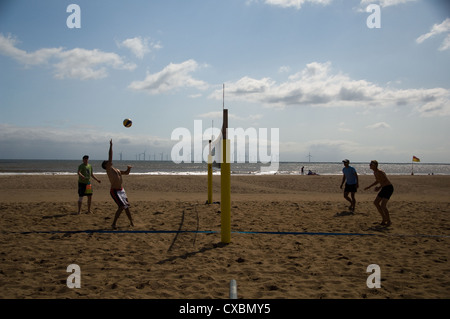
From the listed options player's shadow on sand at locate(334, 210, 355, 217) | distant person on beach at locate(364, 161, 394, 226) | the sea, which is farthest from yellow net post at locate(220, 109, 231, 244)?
the sea

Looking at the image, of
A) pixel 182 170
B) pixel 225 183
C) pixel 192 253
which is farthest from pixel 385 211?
pixel 182 170

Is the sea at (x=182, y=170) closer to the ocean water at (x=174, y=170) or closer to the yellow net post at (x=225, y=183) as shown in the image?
the ocean water at (x=174, y=170)

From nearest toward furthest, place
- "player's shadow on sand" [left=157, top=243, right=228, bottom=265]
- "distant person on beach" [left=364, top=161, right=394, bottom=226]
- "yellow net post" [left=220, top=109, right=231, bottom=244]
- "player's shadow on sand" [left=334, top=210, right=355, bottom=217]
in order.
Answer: "player's shadow on sand" [left=157, top=243, right=228, bottom=265], "yellow net post" [left=220, top=109, right=231, bottom=244], "distant person on beach" [left=364, top=161, right=394, bottom=226], "player's shadow on sand" [left=334, top=210, right=355, bottom=217]

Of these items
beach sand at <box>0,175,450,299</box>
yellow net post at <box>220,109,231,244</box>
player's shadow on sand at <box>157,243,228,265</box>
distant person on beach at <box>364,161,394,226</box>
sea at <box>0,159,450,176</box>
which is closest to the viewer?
beach sand at <box>0,175,450,299</box>

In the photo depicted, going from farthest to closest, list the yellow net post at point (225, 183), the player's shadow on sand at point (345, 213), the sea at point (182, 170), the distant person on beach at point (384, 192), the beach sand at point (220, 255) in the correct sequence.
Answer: the sea at point (182, 170) → the player's shadow on sand at point (345, 213) → the distant person on beach at point (384, 192) → the yellow net post at point (225, 183) → the beach sand at point (220, 255)

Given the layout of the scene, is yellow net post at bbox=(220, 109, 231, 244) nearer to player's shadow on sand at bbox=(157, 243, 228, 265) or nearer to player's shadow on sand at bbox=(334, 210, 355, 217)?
player's shadow on sand at bbox=(157, 243, 228, 265)

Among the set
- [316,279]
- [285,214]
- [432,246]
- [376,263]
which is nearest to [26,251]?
[316,279]

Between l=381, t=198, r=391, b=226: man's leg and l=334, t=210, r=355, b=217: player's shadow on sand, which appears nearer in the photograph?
l=381, t=198, r=391, b=226: man's leg

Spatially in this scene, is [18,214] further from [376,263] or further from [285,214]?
[376,263]

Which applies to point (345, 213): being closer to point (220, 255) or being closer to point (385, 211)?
point (385, 211)

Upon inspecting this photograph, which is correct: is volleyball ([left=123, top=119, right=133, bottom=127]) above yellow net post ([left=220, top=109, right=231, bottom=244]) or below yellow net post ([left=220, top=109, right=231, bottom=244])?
above

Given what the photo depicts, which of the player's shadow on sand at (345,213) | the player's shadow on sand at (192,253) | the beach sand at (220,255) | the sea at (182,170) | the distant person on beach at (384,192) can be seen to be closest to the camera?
the beach sand at (220,255)

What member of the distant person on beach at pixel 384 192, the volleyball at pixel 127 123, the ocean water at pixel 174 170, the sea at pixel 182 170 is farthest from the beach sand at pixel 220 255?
the ocean water at pixel 174 170
